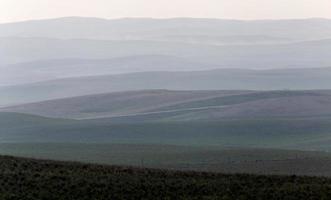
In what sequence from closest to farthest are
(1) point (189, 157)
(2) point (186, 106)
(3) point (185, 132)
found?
(1) point (189, 157) → (3) point (185, 132) → (2) point (186, 106)

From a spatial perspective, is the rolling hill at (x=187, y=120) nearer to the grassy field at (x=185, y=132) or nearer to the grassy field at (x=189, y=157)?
the grassy field at (x=185, y=132)

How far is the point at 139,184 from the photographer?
32.0m

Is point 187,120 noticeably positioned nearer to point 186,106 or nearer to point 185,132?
point 185,132

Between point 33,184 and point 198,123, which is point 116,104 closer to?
point 198,123

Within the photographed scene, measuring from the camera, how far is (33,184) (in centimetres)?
3167

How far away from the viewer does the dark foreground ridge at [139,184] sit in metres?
30.1

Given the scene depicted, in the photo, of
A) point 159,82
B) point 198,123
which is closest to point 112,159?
point 198,123

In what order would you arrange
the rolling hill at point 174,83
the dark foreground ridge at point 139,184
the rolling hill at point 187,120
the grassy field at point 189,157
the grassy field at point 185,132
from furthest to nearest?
the rolling hill at point 174,83 < the rolling hill at point 187,120 < the grassy field at point 185,132 < the grassy field at point 189,157 < the dark foreground ridge at point 139,184

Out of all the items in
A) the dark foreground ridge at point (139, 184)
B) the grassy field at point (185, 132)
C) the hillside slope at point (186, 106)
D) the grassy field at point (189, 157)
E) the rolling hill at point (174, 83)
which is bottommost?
the dark foreground ridge at point (139, 184)

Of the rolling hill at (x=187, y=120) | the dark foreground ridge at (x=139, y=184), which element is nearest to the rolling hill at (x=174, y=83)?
the rolling hill at (x=187, y=120)

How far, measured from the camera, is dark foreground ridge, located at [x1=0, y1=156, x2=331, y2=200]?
98.8 ft

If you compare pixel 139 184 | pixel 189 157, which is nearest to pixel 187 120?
pixel 189 157

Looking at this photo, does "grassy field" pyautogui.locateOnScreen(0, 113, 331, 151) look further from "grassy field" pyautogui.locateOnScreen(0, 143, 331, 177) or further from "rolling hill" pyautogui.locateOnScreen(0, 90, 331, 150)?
"grassy field" pyautogui.locateOnScreen(0, 143, 331, 177)

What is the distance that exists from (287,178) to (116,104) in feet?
296
